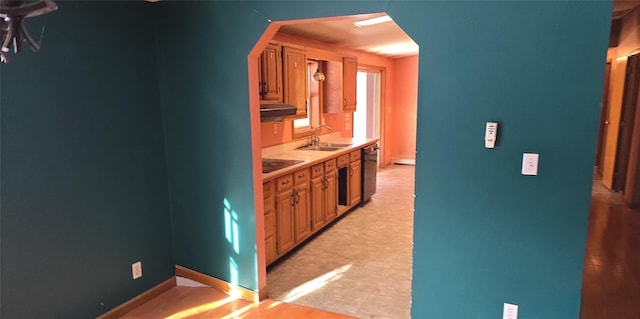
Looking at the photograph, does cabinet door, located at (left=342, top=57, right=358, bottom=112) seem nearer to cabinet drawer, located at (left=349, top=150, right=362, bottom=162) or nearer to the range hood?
cabinet drawer, located at (left=349, top=150, right=362, bottom=162)


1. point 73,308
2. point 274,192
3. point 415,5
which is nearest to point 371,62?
point 274,192

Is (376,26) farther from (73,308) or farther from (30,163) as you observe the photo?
(73,308)

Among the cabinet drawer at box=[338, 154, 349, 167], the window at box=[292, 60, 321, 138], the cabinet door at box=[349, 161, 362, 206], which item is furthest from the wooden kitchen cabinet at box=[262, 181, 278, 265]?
the window at box=[292, 60, 321, 138]

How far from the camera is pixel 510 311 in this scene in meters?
2.17

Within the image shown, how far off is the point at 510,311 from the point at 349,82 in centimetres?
402

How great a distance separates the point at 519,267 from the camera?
2117 mm

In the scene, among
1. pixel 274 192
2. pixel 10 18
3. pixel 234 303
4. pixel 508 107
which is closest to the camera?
pixel 10 18

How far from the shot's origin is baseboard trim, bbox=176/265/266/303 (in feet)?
9.71

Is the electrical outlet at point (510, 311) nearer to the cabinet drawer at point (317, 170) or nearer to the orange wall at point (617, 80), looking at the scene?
the cabinet drawer at point (317, 170)

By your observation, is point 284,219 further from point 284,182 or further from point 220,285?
point 220,285

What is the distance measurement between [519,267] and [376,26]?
3.15m

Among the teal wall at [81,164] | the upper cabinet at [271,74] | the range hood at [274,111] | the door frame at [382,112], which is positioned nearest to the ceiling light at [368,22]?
the upper cabinet at [271,74]

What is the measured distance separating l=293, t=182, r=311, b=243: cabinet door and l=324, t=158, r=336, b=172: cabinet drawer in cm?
43

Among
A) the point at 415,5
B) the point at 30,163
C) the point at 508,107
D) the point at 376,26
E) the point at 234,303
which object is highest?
the point at 376,26
